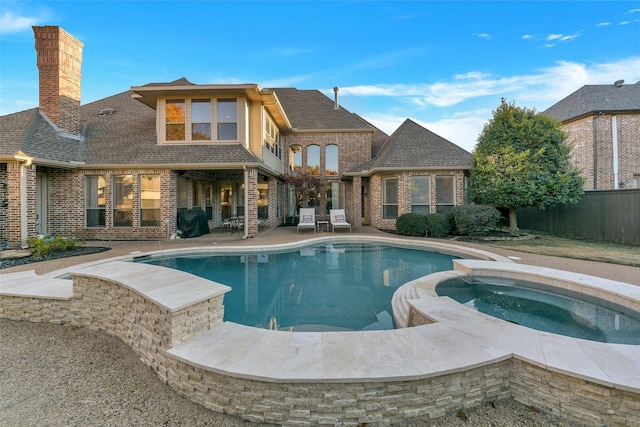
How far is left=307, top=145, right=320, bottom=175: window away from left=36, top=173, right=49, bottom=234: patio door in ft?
39.8

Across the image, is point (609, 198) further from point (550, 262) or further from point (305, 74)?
point (305, 74)

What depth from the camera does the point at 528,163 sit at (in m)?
10.7

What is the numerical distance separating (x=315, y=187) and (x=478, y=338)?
1375cm

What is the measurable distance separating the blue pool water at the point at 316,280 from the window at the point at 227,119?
5128mm

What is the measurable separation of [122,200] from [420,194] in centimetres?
1263

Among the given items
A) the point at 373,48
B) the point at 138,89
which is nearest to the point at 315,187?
the point at 373,48

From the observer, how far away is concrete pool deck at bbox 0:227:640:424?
211cm

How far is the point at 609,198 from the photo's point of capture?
10.4 metres

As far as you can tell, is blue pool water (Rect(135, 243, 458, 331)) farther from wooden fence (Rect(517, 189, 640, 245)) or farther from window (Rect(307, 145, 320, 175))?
window (Rect(307, 145, 320, 175))

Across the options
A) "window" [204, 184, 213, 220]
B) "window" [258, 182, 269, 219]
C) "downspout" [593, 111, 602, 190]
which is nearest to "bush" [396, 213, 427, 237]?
"window" [258, 182, 269, 219]

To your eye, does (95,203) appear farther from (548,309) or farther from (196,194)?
(548,309)

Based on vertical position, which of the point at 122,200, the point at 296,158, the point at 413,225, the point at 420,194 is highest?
the point at 296,158

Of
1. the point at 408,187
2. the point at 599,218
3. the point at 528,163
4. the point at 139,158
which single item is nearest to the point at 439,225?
the point at 408,187

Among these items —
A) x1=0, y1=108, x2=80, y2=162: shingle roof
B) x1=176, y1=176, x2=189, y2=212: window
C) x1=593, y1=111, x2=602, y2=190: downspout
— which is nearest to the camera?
x1=0, y1=108, x2=80, y2=162: shingle roof
